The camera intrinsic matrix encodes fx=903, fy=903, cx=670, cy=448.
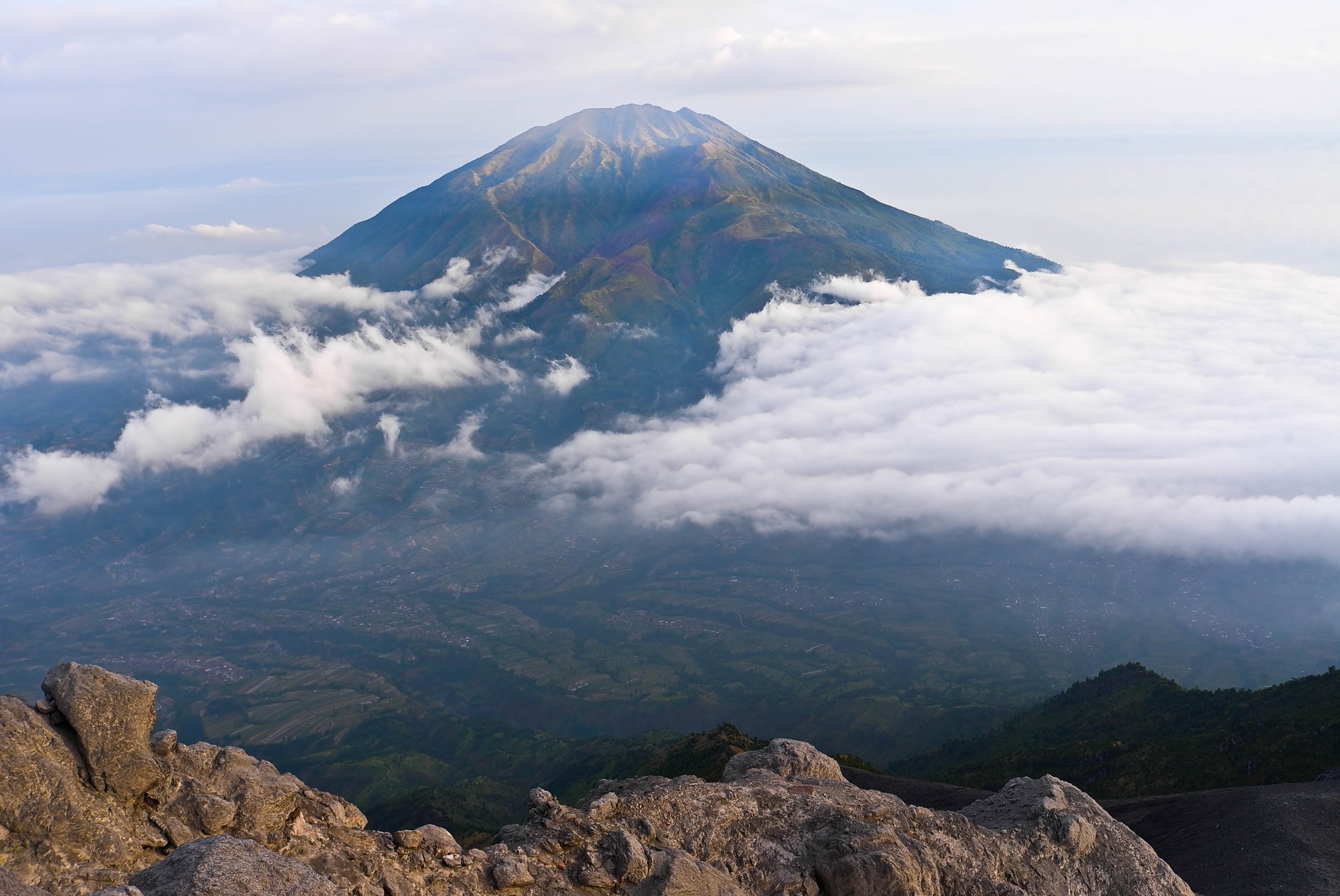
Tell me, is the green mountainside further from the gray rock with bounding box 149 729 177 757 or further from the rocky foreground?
the gray rock with bounding box 149 729 177 757

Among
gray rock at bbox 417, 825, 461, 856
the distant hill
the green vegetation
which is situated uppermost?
gray rock at bbox 417, 825, 461, 856

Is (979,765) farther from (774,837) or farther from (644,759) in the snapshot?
(774,837)

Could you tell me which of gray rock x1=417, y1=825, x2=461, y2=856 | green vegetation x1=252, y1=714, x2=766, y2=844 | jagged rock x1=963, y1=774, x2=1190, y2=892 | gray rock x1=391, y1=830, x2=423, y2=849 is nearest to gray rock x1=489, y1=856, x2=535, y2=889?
gray rock x1=417, y1=825, x2=461, y2=856

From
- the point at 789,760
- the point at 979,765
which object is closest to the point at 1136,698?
the point at 979,765

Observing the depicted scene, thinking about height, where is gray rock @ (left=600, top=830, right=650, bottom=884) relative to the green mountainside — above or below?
above

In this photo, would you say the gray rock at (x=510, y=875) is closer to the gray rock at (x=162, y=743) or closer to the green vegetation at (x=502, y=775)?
the gray rock at (x=162, y=743)

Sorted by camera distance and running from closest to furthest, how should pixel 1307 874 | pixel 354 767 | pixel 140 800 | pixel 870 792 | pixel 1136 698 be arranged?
1. pixel 140 800
2. pixel 870 792
3. pixel 1307 874
4. pixel 1136 698
5. pixel 354 767
